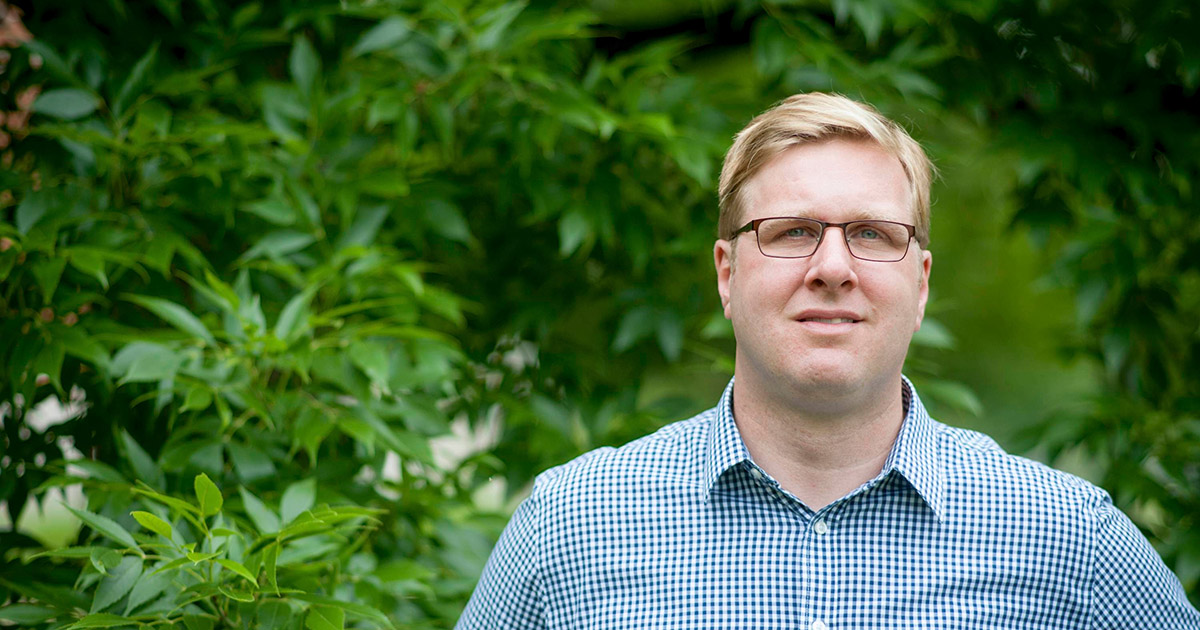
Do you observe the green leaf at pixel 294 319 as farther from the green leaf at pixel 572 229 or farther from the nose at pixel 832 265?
the nose at pixel 832 265

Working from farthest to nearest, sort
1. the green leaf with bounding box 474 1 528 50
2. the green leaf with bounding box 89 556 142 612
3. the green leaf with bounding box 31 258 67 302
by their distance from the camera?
Answer: the green leaf with bounding box 474 1 528 50
the green leaf with bounding box 31 258 67 302
the green leaf with bounding box 89 556 142 612

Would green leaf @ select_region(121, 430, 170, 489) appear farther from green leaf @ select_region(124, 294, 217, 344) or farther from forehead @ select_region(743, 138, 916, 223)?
forehead @ select_region(743, 138, 916, 223)

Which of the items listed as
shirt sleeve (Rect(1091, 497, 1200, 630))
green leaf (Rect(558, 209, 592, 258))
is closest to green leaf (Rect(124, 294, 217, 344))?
green leaf (Rect(558, 209, 592, 258))

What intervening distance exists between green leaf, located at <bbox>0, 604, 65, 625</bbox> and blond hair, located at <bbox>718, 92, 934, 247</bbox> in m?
1.26

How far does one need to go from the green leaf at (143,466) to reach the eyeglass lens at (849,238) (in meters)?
1.14

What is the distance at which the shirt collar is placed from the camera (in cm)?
151

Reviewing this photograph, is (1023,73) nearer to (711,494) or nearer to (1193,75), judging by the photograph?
(1193,75)

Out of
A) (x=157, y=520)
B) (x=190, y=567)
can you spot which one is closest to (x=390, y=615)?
(x=190, y=567)

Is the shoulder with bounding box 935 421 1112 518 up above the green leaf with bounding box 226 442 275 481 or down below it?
above

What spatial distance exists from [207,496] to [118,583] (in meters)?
0.20

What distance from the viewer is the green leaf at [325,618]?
157 centimetres

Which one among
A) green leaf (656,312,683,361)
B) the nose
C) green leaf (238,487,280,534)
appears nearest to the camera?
the nose

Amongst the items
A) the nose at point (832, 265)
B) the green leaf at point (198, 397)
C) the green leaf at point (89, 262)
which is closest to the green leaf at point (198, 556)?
the green leaf at point (198, 397)

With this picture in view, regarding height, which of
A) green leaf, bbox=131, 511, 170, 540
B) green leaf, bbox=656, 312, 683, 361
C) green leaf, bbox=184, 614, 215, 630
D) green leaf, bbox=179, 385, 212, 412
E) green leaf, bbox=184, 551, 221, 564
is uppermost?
green leaf, bbox=131, 511, 170, 540
